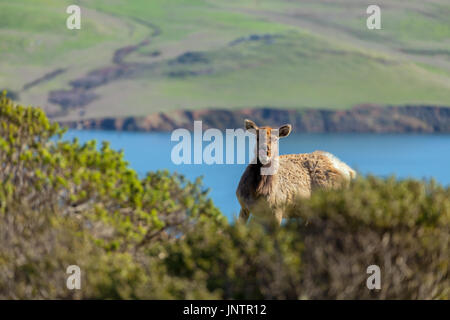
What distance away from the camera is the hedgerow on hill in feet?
31.7

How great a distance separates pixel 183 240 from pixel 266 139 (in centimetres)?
347

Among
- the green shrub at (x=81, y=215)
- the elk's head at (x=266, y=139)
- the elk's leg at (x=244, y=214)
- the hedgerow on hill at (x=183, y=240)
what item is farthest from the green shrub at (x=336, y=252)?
the elk's leg at (x=244, y=214)

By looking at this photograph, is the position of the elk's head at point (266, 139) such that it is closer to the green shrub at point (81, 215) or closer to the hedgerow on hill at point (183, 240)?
the green shrub at point (81, 215)

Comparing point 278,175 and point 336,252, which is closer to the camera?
point 336,252

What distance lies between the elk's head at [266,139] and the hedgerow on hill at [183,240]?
2.24 m

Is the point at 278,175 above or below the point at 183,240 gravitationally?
above

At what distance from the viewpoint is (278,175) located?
582 inches

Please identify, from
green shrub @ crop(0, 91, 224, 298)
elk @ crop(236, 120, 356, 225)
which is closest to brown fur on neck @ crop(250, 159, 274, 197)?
elk @ crop(236, 120, 356, 225)

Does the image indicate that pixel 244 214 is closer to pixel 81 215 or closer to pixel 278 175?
pixel 278 175

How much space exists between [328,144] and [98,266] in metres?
82.0

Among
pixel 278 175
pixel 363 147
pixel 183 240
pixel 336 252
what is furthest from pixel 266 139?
pixel 363 147
